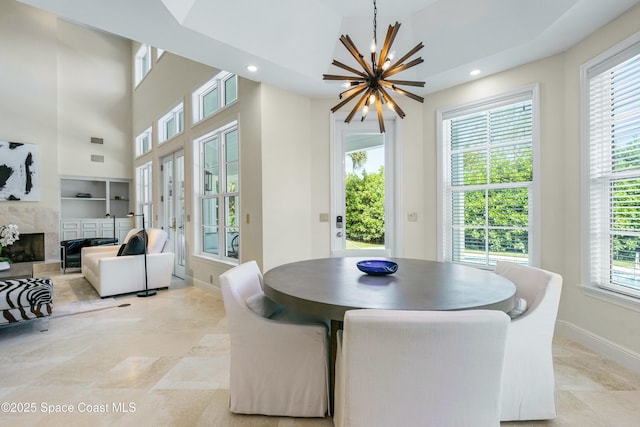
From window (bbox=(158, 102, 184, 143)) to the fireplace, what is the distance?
11.8 feet

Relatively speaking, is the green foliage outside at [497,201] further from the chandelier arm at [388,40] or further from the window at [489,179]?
the chandelier arm at [388,40]

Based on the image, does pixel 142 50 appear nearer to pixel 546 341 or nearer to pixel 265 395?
pixel 265 395

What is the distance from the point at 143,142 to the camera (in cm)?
760

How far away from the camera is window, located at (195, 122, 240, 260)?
4.16m

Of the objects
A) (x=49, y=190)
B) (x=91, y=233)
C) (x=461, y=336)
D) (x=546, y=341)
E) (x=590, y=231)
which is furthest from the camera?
(x=91, y=233)

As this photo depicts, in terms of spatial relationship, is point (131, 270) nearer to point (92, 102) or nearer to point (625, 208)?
point (625, 208)

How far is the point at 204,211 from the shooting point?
15.9ft

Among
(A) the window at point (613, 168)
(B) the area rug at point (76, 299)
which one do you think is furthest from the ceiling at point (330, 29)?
(B) the area rug at point (76, 299)

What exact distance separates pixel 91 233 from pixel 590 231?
9.18 meters

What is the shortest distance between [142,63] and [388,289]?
8972 millimetres

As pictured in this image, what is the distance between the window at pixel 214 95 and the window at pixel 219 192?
16.0 inches

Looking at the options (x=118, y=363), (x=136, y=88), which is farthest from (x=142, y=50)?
(x=118, y=363)

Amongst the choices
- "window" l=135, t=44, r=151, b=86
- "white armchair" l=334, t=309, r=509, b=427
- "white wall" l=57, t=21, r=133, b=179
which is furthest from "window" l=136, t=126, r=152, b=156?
"white armchair" l=334, t=309, r=509, b=427

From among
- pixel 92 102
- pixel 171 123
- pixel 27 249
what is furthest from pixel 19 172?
pixel 171 123
